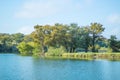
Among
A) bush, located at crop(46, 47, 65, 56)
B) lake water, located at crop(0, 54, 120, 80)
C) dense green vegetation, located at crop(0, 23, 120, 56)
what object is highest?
dense green vegetation, located at crop(0, 23, 120, 56)

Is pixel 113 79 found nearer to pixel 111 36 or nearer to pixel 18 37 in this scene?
pixel 111 36

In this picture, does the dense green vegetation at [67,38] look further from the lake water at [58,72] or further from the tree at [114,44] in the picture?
the lake water at [58,72]

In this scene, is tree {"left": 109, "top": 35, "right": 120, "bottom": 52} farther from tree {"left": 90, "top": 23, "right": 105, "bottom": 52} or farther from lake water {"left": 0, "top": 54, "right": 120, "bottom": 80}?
lake water {"left": 0, "top": 54, "right": 120, "bottom": 80}

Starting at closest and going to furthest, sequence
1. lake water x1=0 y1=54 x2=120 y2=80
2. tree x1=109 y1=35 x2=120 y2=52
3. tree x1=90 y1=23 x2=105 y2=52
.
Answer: lake water x1=0 y1=54 x2=120 y2=80, tree x1=109 y1=35 x2=120 y2=52, tree x1=90 y1=23 x2=105 y2=52

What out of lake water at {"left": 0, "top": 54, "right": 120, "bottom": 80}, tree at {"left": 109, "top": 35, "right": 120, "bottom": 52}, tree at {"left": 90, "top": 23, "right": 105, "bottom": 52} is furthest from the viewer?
tree at {"left": 90, "top": 23, "right": 105, "bottom": 52}

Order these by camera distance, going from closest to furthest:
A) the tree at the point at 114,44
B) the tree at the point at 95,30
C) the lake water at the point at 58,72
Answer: the lake water at the point at 58,72 → the tree at the point at 114,44 → the tree at the point at 95,30

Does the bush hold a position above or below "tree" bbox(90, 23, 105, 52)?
below

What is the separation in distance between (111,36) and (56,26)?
49.1 feet

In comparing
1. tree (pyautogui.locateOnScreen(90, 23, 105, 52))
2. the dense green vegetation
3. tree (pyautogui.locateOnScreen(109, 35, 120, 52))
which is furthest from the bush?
tree (pyautogui.locateOnScreen(109, 35, 120, 52))

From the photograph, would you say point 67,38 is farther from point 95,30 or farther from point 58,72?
point 58,72

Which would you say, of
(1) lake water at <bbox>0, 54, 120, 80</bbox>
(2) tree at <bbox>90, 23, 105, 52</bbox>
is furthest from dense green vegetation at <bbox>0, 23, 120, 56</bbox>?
(1) lake water at <bbox>0, 54, 120, 80</bbox>

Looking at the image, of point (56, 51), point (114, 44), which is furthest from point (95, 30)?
point (56, 51)

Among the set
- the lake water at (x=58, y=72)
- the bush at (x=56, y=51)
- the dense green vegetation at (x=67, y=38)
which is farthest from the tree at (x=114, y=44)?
the lake water at (x=58, y=72)

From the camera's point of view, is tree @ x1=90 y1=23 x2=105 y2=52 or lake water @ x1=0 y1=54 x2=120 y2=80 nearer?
lake water @ x1=0 y1=54 x2=120 y2=80
